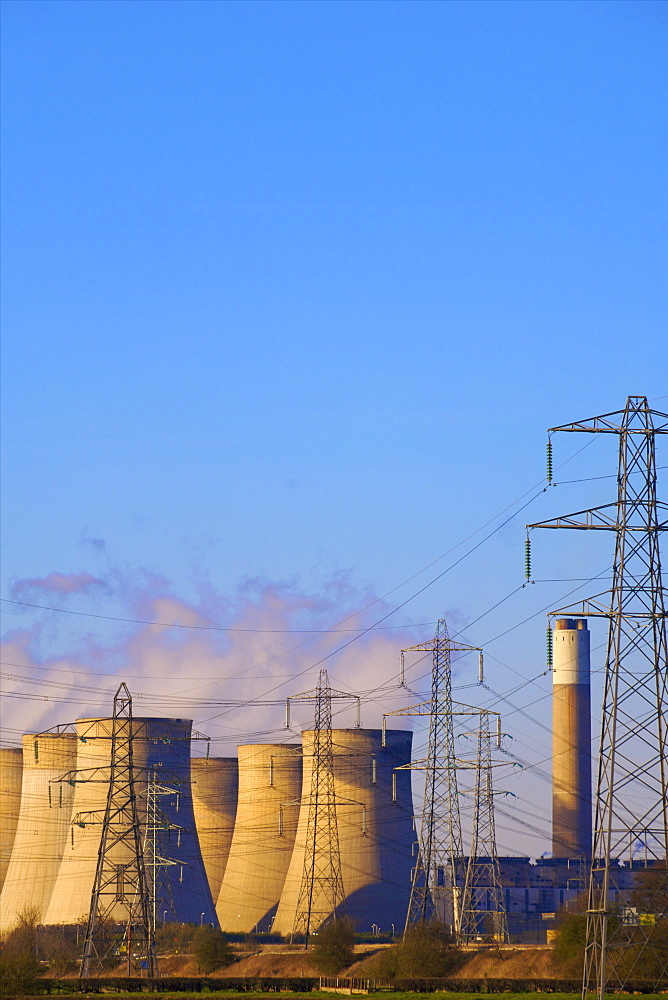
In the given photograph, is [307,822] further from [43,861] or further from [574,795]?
[574,795]

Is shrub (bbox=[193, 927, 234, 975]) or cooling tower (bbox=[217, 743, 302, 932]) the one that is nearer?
shrub (bbox=[193, 927, 234, 975])

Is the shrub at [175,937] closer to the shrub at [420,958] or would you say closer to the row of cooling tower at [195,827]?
the row of cooling tower at [195,827]

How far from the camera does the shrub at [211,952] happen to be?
40750 millimetres

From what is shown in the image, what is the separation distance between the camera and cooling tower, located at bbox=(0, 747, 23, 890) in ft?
182

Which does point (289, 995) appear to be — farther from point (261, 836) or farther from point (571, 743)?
point (571, 743)

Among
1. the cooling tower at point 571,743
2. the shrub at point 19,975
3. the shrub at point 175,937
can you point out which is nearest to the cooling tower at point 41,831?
the shrub at point 175,937

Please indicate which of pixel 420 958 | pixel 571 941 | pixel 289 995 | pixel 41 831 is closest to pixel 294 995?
pixel 289 995

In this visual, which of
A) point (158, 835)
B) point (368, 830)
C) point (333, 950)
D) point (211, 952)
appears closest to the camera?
point (333, 950)

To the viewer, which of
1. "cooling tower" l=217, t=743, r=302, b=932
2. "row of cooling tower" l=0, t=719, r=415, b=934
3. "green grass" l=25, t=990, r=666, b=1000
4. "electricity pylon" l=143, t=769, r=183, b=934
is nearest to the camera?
"green grass" l=25, t=990, r=666, b=1000

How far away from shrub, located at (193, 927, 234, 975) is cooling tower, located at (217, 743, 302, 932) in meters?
12.5

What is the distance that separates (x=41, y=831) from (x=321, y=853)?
10.2 metres

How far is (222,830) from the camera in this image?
58.7m

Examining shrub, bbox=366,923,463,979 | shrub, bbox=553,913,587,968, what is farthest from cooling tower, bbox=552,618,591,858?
shrub, bbox=553,913,587,968

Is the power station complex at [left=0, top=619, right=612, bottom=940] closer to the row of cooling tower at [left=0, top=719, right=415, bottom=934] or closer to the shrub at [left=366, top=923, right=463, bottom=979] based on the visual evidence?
the row of cooling tower at [left=0, top=719, right=415, bottom=934]
